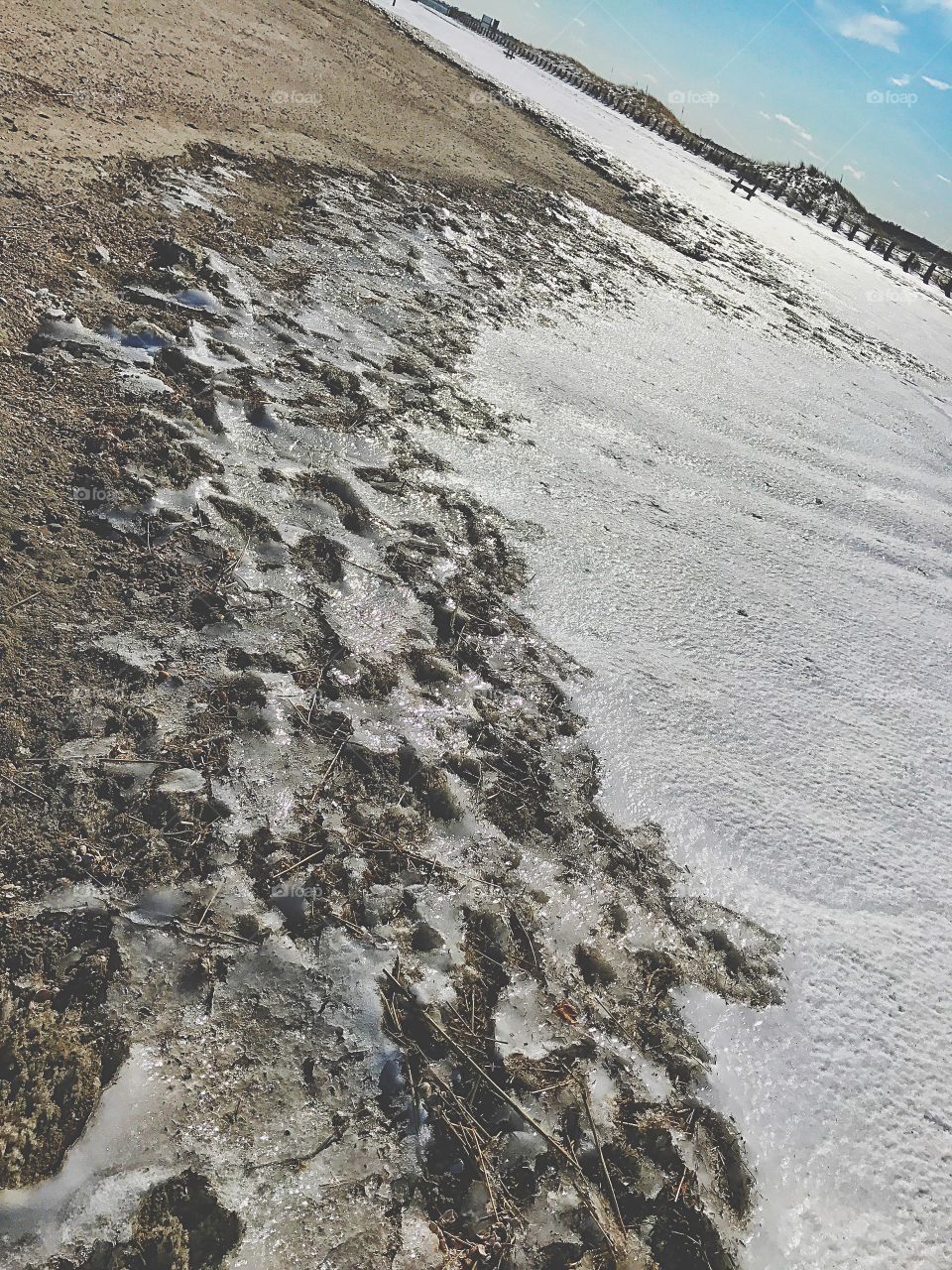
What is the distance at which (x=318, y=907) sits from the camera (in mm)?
1904

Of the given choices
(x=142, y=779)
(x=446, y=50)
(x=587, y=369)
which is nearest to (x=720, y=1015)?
(x=142, y=779)

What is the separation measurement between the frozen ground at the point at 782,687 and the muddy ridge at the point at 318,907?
0.18 meters

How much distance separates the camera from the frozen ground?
1.91 m

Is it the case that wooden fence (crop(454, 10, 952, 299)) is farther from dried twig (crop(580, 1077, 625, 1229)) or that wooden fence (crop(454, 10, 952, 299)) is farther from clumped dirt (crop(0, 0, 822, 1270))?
dried twig (crop(580, 1077, 625, 1229))

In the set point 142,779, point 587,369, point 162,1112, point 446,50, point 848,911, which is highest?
point 446,50

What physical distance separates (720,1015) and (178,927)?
1.44 m

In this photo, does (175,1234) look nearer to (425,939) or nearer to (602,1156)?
(425,939)

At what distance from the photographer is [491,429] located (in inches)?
163

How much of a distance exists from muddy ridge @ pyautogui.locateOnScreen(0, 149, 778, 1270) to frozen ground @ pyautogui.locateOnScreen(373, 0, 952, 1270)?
18 cm

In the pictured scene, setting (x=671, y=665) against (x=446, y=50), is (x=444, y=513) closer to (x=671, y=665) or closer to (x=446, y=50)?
(x=671, y=665)

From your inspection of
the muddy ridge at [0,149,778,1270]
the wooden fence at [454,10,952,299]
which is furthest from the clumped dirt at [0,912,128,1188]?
the wooden fence at [454,10,952,299]

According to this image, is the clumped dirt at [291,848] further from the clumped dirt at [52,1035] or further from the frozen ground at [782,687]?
the frozen ground at [782,687]

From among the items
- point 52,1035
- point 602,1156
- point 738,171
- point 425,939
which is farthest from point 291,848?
point 738,171

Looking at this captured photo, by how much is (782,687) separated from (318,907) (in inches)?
87.5
